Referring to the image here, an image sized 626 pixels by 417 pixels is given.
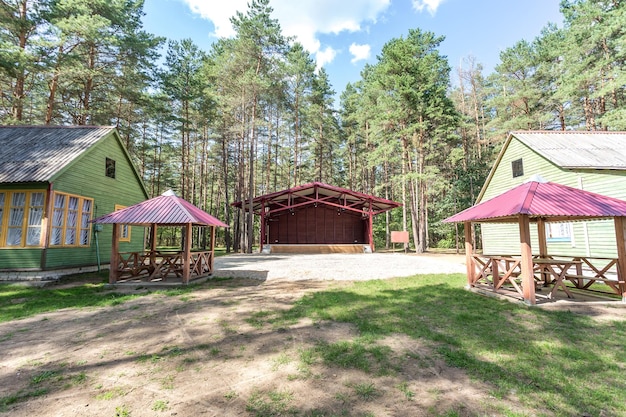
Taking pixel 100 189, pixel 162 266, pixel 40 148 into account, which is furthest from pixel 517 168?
pixel 40 148

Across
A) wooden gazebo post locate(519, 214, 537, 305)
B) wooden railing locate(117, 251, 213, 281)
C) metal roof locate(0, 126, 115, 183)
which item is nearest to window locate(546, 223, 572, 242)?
wooden gazebo post locate(519, 214, 537, 305)

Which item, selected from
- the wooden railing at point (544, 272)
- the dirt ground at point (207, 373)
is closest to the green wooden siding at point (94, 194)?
the dirt ground at point (207, 373)

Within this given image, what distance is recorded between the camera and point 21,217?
8.82m

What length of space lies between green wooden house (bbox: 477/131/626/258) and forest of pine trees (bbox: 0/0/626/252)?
209 inches

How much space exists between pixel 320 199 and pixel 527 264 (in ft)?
49.4

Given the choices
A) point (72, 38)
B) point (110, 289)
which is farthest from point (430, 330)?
point (72, 38)

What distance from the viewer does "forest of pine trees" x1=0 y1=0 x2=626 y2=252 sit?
13797mm

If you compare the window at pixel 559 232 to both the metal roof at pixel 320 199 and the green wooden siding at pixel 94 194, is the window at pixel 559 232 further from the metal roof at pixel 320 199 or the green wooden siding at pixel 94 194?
the green wooden siding at pixel 94 194

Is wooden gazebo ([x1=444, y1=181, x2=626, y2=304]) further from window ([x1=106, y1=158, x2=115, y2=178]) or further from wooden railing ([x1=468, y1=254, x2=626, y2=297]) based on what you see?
window ([x1=106, y1=158, x2=115, y2=178])

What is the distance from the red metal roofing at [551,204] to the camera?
538cm

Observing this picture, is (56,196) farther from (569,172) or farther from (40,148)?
(569,172)

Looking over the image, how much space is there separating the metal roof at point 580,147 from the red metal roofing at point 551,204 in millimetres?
5028

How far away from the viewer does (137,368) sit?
10.4 ft

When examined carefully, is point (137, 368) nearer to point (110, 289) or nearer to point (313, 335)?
point (313, 335)
